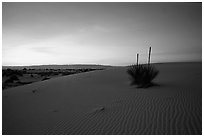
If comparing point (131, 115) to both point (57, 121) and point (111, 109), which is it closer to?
point (111, 109)

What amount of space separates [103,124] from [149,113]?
185 centimetres

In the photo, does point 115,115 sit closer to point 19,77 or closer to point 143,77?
point 143,77

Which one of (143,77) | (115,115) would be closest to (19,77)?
(143,77)

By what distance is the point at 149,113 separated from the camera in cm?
633

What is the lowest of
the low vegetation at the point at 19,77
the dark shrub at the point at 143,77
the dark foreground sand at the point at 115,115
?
the low vegetation at the point at 19,77

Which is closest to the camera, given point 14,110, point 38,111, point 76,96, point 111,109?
point 111,109

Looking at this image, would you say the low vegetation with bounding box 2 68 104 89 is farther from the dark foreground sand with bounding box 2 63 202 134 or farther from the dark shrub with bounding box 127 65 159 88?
the dark shrub with bounding box 127 65 159 88

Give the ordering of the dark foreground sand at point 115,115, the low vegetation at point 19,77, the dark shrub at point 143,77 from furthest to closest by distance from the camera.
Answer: the low vegetation at point 19,77 < the dark shrub at point 143,77 < the dark foreground sand at point 115,115

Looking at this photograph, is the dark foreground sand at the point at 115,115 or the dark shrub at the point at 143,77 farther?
the dark shrub at the point at 143,77

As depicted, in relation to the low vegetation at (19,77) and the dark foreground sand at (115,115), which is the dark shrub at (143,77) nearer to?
the dark foreground sand at (115,115)

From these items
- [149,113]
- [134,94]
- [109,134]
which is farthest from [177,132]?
[134,94]

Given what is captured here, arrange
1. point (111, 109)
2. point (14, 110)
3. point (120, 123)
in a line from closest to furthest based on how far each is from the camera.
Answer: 1. point (120, 123)
2. point (111, 109)
3. point (14, 110)

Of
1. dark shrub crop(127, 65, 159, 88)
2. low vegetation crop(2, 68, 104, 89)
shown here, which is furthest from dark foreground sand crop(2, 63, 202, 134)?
low vegetation crop(2, 68, 104, 89)

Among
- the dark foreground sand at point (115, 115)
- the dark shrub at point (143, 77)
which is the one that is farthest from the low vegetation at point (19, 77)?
the dark shrub at point (143, 77)
